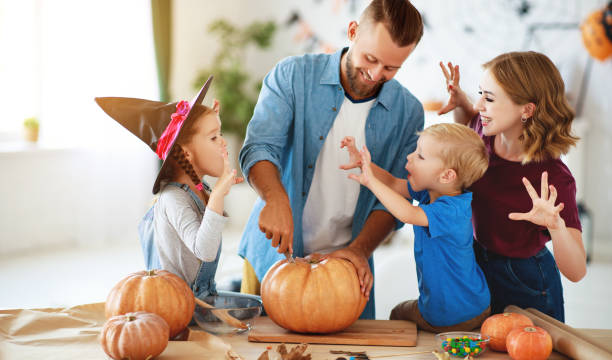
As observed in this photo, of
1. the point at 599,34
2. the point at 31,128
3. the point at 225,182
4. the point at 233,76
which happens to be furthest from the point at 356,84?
the point at 233,76

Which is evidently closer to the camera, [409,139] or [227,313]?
[227,313]

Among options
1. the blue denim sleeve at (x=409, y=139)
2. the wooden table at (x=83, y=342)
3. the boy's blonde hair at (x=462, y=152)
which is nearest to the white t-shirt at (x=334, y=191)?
the blue denim sleeve at (x=409, y=139)

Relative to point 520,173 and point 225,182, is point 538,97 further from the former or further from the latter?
point 225,182

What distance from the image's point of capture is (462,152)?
1.71 meters

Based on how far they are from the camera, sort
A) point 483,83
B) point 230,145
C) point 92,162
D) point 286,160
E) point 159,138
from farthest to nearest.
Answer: point 230,145 < point 92,162 < point 286,160 < point 483,83 < point 159,138

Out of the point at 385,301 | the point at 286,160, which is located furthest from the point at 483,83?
the point at 385,301

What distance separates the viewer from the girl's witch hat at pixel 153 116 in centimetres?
169

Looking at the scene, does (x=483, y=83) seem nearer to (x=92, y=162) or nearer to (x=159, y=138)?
(x=159, y=138)

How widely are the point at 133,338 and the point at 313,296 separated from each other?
18.0 inches

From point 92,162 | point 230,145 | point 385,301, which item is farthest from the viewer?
point 230,145

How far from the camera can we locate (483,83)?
186 centimetres

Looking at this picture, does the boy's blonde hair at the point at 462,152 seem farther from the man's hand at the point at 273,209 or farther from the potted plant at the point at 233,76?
the potted plant at the point at 233,76

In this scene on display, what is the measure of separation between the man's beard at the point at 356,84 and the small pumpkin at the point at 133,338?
1.08 m

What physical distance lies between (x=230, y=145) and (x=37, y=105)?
222 cm
